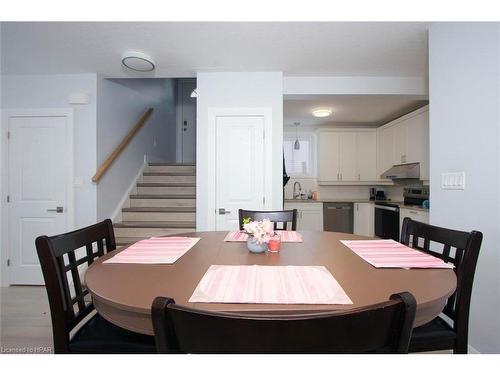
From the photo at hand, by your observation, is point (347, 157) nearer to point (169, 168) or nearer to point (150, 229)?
point (169, 168)

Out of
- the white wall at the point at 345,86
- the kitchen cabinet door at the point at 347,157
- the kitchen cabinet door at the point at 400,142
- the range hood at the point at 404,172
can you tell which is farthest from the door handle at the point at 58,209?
the kitchen cabinet door at the point at 400,142

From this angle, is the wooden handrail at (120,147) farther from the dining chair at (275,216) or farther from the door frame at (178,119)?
the dining chair at (275,216)

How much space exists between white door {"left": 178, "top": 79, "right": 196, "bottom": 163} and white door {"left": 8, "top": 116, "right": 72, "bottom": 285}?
125 inches

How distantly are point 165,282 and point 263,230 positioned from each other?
1.61ft

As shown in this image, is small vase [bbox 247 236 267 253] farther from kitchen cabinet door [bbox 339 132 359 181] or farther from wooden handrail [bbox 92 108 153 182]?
kitchen cabinet door [bbox 339 132 359 181]

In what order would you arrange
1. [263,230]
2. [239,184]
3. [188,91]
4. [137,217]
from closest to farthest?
[263,230] → [239,184] → [137,217] → [188,91]

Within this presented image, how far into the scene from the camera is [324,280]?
32.9 inches

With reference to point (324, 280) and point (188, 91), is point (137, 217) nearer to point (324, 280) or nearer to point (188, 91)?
point (324, 280)

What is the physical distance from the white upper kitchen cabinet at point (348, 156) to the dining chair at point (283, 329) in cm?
458

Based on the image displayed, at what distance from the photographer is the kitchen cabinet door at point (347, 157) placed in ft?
15.9

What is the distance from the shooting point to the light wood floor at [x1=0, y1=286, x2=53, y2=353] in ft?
5.93

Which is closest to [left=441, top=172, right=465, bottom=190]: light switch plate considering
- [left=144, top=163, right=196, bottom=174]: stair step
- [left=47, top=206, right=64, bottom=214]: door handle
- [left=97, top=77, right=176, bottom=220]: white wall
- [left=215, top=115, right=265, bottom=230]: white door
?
[left=215, top=115, right=265, bottom=230]: white door
